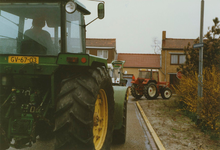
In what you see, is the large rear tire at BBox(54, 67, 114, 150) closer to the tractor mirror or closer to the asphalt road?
the tractor mirror

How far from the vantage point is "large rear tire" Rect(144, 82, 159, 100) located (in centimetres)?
1888

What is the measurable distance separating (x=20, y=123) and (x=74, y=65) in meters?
1.02

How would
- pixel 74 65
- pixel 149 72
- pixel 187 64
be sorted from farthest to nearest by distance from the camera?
1. pixel 149 72
2. pixel 187 64
3. pixel 74 65

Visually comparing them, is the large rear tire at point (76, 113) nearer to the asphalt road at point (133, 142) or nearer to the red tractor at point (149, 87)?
the asphalt road at point (133, 142)

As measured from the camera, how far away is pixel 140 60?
135 ft

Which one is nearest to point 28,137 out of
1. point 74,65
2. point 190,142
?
point 74,65

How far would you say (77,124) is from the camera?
9.07 ft

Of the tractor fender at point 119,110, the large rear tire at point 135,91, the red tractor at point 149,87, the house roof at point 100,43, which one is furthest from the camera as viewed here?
the house roof at point 100,43

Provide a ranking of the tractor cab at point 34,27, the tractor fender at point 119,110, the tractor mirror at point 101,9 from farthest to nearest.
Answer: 1. the tractor fender at point 119,110
2. the tractor mirror at point 101,9
3. the tractor cab at point 34,27

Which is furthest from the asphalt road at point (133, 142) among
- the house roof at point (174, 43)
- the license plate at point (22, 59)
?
the house roof at point (174, 43)

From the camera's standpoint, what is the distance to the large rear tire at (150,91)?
18.9 m

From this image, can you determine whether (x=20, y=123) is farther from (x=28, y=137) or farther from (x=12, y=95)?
(x=12, y=95)

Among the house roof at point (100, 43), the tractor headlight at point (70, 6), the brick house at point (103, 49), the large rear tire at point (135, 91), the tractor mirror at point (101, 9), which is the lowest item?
the large rear tire at point (135, 91)

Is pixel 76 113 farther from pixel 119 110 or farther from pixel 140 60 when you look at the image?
pixel 140 60
